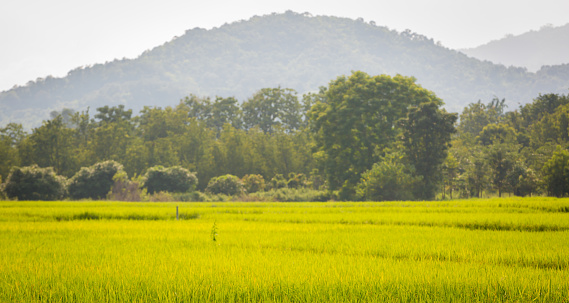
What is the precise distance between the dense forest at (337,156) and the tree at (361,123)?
12 centimetres

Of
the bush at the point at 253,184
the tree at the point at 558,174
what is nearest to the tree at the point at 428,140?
the tree at the point at 558,174

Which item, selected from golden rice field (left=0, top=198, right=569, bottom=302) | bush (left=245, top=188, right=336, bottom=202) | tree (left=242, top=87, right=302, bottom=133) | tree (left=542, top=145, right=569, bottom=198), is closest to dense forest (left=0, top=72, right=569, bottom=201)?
tree (left=542, top=145, right=569, bottom=198)

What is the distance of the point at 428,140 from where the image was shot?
1608 inches

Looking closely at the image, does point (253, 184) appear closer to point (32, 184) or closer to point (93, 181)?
point (93, 181)

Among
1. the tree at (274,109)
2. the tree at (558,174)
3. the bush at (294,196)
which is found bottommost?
the bush at (294,196)

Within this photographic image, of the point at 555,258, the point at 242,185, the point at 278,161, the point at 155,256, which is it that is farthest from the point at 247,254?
the point at 278,161

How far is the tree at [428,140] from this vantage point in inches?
1586

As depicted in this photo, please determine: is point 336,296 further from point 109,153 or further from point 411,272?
point 109,153

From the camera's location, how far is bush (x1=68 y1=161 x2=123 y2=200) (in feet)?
140

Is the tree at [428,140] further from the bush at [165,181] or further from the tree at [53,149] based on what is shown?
the tree at [53,149]

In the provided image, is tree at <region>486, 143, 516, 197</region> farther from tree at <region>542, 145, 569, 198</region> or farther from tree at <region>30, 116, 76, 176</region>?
tree at <region>30, 116, 76, 176</region>

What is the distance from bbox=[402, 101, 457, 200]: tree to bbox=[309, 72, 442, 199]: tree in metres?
2.57

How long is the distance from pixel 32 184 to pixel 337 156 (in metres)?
31.5

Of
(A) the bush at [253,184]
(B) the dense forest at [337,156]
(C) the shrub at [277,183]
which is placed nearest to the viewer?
(B) the dense forest at [337,156]
